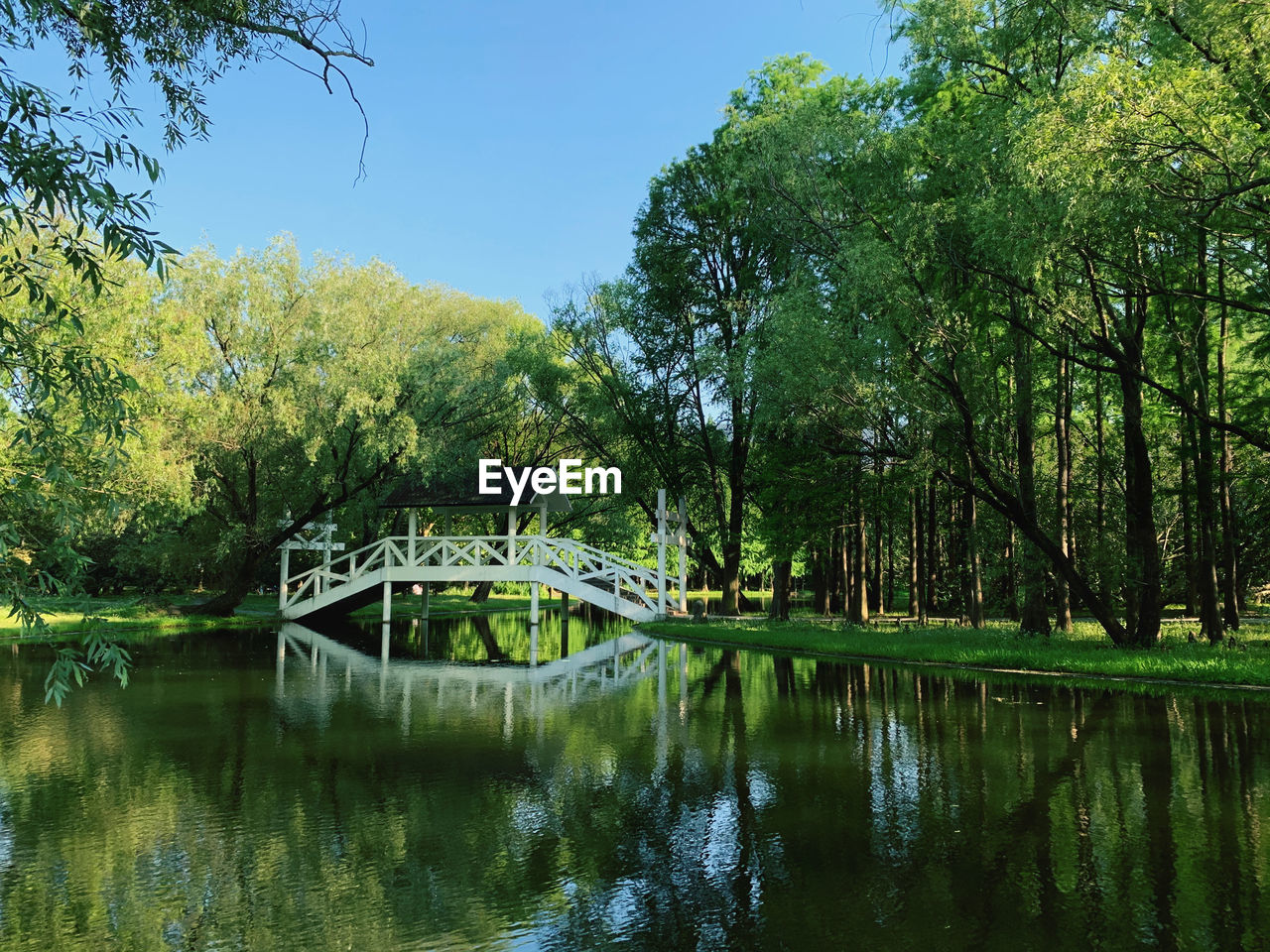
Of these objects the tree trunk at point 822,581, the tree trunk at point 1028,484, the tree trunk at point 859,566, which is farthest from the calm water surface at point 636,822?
the tree trunk at point 822,581

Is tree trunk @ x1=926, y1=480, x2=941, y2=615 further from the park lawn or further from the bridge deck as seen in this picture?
the bridge deck

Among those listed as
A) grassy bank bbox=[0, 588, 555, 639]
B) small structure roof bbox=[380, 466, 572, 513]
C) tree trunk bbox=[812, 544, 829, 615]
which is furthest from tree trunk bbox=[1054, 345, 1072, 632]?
grassy bank bbox=[0, 588, 555, 639]

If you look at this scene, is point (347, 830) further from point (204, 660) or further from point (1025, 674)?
point (204, 660)

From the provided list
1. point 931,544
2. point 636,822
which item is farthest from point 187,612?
point 636,822

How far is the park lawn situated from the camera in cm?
1405

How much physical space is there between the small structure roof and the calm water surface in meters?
13.3

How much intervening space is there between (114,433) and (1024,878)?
562 centimetres

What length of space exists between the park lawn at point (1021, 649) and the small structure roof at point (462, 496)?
207 inches

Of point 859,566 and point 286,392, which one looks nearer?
point 859,566

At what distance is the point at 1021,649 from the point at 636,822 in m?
12.9

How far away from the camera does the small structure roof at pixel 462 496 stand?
26009 mm

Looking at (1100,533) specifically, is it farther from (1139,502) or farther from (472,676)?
(472,676)

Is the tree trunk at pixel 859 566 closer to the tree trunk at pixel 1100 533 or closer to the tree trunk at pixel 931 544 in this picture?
the tree trunk at pixel 931 544

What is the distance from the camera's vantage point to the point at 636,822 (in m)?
6.54
